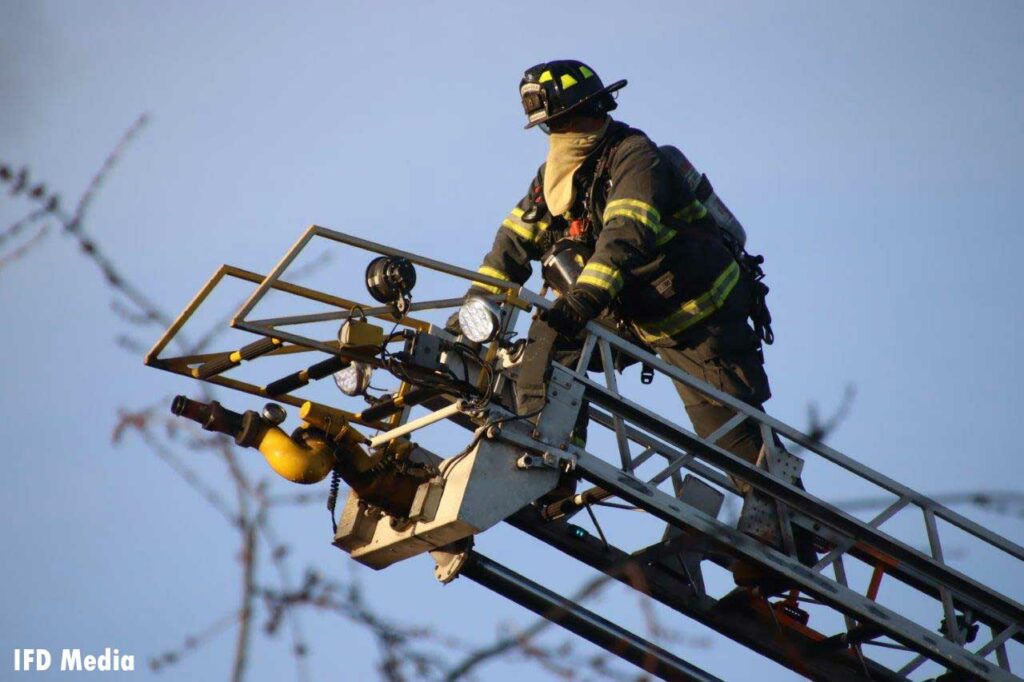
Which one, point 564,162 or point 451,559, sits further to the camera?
point 564,162

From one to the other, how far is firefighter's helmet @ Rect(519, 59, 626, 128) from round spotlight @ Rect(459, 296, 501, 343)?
60.5 inches

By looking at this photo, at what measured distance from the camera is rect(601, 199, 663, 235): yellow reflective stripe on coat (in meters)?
7.45

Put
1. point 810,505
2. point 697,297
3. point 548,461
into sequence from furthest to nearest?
point 697,297 < point 810,505 < point 548,461

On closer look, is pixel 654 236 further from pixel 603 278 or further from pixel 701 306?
pixel 701 306

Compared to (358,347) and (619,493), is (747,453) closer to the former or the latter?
(619,493)

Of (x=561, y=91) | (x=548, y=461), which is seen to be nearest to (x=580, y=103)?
(x=561, y=91)

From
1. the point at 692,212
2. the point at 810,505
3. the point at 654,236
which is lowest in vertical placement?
the point at 810,505

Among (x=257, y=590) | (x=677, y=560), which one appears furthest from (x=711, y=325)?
(x=257, y=590)

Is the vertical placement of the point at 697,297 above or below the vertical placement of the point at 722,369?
above

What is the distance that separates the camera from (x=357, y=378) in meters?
7.20

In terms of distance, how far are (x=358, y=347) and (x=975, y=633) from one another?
3.41 meters

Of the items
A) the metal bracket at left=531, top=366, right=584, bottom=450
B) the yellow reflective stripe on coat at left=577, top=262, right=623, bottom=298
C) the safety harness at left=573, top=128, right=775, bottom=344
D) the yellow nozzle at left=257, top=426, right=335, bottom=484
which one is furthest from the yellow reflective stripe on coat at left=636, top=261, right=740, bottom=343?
the yellow nozzle at left=257, top=426, right=335, bottom=484

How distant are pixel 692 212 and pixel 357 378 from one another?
195 centimetres

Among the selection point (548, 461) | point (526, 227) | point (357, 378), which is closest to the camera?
point (548, 461)
